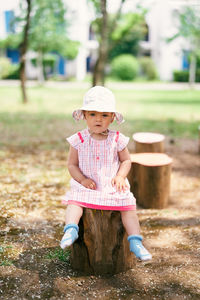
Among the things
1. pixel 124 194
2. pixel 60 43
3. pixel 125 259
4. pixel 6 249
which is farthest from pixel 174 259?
pixel 60 43

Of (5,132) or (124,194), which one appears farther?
(5,132)

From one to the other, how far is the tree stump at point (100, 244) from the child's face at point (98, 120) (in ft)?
2.35

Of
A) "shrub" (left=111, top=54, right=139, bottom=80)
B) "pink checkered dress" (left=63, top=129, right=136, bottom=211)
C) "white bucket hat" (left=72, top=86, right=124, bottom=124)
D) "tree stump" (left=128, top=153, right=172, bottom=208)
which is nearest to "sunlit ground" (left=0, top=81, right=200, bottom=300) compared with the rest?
"tree stump" (left=128, top=153, right=172, bottom=208)

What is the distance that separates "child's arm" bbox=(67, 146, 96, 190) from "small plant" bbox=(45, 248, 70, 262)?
770 mm

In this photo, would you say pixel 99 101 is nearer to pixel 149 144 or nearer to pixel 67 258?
pixel 67 258

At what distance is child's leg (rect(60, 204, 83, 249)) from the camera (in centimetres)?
291

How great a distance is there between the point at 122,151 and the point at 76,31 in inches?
1529

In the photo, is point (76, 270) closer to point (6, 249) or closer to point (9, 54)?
point (6, 249)

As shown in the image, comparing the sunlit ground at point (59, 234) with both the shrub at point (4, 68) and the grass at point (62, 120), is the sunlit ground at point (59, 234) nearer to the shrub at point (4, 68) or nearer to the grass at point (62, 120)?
the grass at point (62, 120)

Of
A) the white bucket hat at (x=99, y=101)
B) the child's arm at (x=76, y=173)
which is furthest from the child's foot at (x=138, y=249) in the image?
the white bucket hat at (x=99, y=101)

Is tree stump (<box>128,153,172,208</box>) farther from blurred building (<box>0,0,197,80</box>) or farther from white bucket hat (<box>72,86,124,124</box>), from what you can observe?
blurred building (<box>0,0,197,80</box>)

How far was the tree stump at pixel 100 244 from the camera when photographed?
319cm

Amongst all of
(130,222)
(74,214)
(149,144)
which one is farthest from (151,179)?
(74,214)

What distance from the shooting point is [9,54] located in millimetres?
44531
